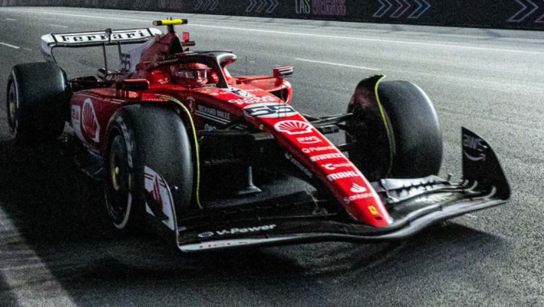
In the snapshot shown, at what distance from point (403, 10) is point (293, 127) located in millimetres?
15442

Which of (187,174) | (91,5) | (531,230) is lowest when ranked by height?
(91,5)

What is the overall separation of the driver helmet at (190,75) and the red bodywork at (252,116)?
9cm

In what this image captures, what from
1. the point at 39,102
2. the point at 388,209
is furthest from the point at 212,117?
the point at 39,102

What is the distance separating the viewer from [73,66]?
47.3ft

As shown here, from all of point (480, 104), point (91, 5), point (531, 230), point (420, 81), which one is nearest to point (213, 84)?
point (531, 230)

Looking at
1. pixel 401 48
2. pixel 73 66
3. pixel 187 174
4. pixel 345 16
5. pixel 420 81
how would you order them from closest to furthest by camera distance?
pixel 187 174 → pixel 420 81 → pixel 73 66 → pixel 401 48 → pixel 345 16

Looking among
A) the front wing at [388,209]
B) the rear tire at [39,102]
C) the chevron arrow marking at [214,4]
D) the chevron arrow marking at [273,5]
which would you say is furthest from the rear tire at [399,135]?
the chevron arrow marking at [214,4]

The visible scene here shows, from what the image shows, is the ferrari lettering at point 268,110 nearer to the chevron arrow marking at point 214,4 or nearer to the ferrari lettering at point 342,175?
the ferrari lettering at point 342,175

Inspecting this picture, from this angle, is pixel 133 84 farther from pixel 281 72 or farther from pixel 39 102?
pixel 39 102

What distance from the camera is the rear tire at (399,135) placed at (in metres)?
5.49

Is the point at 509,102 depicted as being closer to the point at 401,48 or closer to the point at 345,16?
the point at 401,48

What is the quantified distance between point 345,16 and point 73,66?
965 cm

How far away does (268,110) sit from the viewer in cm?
537

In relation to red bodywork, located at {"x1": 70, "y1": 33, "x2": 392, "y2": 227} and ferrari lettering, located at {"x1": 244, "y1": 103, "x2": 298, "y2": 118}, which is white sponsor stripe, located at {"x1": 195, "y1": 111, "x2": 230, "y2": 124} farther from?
ferrari lettering, located at {"x1": 244, "y1": 103, "x2": 298, "y2": 118}
